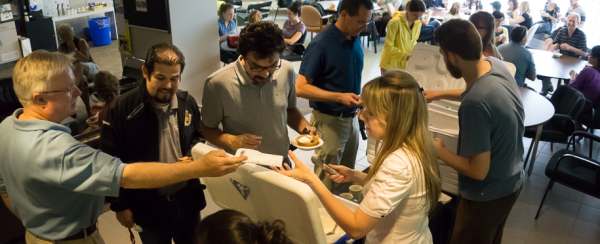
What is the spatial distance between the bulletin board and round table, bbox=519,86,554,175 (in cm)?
352

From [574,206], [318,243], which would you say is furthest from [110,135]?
[574,206]

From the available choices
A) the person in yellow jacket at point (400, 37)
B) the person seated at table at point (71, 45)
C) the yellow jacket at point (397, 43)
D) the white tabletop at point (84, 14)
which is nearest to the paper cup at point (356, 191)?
the person in yellow jacket at point (400, 37)

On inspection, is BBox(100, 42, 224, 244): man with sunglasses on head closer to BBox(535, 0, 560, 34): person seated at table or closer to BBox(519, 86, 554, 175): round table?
BBox(519, 86, 554, 175): round table

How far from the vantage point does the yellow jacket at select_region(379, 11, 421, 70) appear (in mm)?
4840

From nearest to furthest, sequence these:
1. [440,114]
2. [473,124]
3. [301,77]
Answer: [473,124] → [301,77] → [440,114]

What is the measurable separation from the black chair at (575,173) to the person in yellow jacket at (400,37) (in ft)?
5.85

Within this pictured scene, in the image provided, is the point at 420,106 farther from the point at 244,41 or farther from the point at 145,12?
the point at 145,12

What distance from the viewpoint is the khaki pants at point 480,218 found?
7.32 feet

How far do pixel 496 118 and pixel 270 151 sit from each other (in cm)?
116

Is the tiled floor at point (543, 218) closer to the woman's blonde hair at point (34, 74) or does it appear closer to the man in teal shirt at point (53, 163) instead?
the man in teal shirt at point (53, 163)

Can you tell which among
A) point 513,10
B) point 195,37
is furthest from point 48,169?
point 513,10

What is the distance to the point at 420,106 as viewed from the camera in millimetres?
1580

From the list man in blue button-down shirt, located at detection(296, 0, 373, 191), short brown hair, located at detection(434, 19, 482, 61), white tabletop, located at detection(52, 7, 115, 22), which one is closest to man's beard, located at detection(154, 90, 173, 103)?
man in blue button-down shirt, located at detection(296, 0, 373, 191)

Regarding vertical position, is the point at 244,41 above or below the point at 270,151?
above
